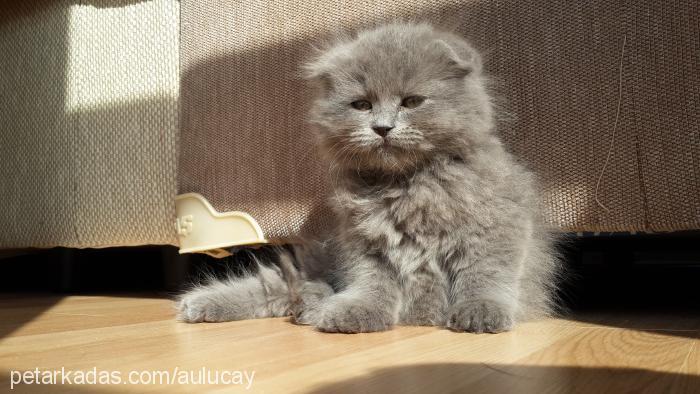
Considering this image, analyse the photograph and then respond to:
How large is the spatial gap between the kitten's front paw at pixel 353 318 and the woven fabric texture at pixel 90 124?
975 mm

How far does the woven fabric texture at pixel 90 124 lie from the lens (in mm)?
2109

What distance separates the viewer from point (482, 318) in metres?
1.22

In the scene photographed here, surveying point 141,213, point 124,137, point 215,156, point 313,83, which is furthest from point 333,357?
point 124,137

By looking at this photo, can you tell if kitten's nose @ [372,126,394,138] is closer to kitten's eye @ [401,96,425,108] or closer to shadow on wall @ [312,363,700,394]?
kitten's eye @ [401,96,425,108]

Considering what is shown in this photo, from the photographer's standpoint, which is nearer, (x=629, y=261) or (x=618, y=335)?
(x=618, y=335)

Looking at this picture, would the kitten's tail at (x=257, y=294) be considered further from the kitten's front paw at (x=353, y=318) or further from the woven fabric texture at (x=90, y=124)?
the woven fabric texture at (x=90, y=124)

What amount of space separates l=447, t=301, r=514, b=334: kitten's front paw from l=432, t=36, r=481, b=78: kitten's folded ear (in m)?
0.53

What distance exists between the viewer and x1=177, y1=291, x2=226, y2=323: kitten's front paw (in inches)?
57.7

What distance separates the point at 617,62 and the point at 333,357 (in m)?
0.97

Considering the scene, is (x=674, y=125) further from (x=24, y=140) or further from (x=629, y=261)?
(x=24, y=140)

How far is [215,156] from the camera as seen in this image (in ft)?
6.53

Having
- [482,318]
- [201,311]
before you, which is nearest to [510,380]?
[482,318]

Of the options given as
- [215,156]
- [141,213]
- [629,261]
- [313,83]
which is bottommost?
[629,261]

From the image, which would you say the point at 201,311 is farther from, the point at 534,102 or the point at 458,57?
the point at 534,102
